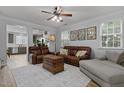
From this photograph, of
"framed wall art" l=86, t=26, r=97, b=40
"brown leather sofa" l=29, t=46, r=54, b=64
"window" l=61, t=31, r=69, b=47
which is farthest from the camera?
"window" l=61, t=31, r=69, b=47

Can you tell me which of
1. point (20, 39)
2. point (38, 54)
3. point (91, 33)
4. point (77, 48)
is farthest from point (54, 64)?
point (20, 39)

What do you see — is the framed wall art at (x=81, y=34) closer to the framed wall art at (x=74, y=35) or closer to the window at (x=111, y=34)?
the framed wall art at (x=74, y=35)

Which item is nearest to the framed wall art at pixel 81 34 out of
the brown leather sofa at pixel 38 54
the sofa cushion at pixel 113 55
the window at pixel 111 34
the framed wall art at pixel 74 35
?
the framed wall art at pixel 74 35

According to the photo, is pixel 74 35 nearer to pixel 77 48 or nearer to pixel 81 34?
pixel 81 34

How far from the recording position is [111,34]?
4.30 m

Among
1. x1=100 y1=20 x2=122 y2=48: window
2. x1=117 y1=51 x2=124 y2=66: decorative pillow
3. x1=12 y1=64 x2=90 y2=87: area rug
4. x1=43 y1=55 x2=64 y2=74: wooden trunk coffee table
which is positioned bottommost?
x1=12 y1=64 x2=90 y2=87: area rug

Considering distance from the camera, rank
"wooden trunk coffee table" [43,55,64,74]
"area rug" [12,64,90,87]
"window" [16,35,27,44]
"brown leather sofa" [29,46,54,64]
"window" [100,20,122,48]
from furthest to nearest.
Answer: "window" [16,35,27,44], "brown leather sofa" [29,46,54,64], "window" [100,20,122,48], "wooden trunk coffee table" [43,55,64,74], "area rug" [12,64,90,87]

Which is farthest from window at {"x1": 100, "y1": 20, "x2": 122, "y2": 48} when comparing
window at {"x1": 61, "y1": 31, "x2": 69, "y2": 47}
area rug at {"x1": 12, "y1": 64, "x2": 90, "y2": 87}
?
window at {"x1": 61, "y1": 31, "x2": 69, "y2": 47}

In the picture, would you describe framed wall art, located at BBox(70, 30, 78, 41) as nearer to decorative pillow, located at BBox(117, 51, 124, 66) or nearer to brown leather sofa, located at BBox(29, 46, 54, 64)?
brown leather sofa, located at BBox(29, 46, 54, 64)

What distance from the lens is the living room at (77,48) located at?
2682 millimetres

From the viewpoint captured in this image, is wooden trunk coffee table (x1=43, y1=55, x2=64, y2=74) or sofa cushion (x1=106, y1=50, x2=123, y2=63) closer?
sofa cushion (x1=106, y1=50, x2=123, y2=63)

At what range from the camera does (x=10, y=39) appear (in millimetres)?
9156

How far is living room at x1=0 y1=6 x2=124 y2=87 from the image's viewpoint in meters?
2.68
